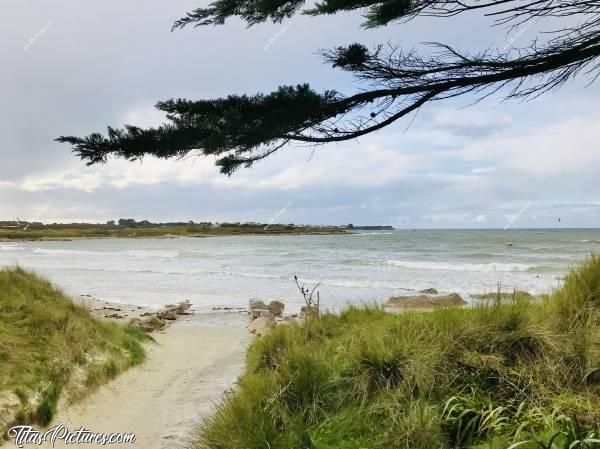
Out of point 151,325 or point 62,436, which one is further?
point 151,325

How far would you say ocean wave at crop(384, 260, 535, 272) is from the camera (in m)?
27.2

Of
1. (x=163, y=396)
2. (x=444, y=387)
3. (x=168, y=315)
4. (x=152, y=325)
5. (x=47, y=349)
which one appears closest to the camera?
(x=444, y=387)

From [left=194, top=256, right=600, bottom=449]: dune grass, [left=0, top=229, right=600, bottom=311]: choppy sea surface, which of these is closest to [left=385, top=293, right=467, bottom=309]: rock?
[left=0, top=229, right=600, bottom=311]: choppy sea surface

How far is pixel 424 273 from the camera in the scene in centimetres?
2586

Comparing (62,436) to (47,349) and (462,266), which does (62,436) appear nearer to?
(47,349)

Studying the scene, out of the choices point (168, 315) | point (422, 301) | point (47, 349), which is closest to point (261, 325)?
point (168, 315)

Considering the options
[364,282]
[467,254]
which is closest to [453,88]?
[364,282]

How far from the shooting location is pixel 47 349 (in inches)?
235

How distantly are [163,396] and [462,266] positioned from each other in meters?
25.3

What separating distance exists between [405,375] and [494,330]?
98cm

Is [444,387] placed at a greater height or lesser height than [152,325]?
greater

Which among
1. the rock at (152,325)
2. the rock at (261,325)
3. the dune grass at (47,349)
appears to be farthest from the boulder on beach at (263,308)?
the dune grass at (47,349)

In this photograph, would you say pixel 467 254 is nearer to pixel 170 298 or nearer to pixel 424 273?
pixel 424 273

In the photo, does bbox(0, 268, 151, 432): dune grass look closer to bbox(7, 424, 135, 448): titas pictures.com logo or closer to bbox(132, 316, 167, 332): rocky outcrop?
bbox(7, 424, 135, 448): titas pictures.com logo
